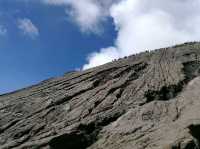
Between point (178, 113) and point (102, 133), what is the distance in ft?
12.0

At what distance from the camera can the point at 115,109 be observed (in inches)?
982

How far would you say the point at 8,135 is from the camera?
25891mm

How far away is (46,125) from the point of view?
25547 mm

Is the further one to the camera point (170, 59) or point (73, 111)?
point (170, 59)

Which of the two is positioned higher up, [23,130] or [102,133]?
[23,130]

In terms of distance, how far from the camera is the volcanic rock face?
2162 centimetres

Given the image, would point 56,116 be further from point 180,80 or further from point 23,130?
point 180,80

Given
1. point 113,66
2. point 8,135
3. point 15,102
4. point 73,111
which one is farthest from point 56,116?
point 113,66

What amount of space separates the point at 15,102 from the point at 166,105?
421 inches

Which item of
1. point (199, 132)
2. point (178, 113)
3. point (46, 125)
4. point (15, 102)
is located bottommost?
A: point (199, 132)

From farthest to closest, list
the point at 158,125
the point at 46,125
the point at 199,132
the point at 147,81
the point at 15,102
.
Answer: the point at 15,102 → the point at 147,81 → the point at 46,125 → the point at 158,125 → the point at 199,132

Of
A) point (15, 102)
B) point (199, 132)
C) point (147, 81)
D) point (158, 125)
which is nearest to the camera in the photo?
point (199, 132)

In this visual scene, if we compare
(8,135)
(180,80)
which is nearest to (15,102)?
(8,135)

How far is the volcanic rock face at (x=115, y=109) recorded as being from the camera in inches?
851
